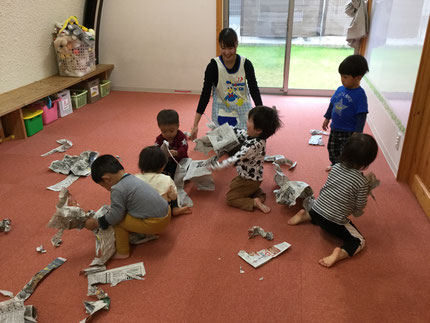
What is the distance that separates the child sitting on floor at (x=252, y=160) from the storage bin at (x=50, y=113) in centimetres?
250

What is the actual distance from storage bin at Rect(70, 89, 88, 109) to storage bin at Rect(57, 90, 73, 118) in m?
0.12

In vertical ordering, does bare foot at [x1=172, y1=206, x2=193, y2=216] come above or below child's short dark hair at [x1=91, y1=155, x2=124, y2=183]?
below

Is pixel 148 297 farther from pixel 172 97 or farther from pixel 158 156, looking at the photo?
pixel 172 97

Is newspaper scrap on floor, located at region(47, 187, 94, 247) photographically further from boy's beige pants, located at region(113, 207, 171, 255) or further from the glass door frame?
the glass door frame

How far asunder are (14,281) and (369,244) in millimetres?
2055

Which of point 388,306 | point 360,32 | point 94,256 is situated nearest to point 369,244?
point 388,306

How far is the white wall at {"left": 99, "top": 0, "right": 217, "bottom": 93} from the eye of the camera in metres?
5.18

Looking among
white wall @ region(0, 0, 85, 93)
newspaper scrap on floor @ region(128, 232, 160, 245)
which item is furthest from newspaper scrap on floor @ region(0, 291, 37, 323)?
white wall @ region(0, 0, 85, 93)

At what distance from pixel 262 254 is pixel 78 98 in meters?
3.54

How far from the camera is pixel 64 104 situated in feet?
15.0

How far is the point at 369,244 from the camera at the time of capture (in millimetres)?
2367

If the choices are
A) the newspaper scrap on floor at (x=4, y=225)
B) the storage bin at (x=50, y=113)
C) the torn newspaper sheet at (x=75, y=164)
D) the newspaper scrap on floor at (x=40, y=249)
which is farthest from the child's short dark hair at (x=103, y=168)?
the storage bin at (x=50, y=113)

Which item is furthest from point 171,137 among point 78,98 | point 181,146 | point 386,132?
point 78,98

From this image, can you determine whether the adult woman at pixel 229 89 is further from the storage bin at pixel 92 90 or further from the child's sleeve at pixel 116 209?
the storage bin at pixel 92 90
